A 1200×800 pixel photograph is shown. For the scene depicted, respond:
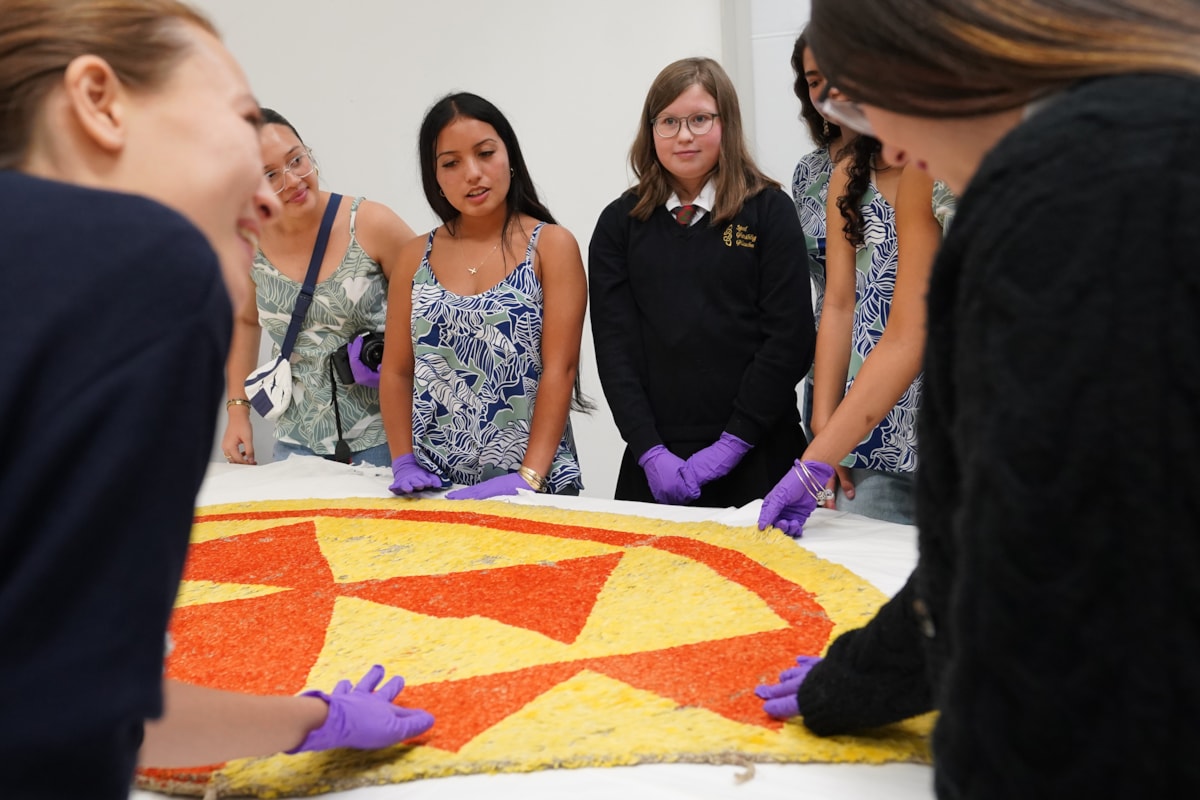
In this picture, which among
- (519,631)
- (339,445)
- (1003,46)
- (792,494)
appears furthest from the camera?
(339,445)

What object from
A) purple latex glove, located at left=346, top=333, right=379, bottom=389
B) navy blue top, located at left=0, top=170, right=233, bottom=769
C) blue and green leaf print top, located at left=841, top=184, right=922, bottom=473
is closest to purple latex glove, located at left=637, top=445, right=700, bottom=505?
blue and green leaf print top, located at left=841, top=184, right=922, bottom=473

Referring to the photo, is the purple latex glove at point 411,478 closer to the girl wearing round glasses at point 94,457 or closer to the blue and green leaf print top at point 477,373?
the blue and green leaf print top at point 477,373

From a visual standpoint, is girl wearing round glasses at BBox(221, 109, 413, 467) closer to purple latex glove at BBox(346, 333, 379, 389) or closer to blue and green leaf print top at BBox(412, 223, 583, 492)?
purple latex glove at BBox(346, 333, 379, 389)

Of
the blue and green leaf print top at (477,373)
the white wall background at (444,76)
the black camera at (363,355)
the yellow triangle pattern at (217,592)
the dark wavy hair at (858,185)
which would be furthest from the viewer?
the white wall background at (444,76)

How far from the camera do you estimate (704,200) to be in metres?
2.32

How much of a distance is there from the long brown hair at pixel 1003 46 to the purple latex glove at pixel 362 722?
79 cm

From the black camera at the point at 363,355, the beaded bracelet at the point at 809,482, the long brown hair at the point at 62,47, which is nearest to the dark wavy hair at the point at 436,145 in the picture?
the black camera at the point at 363,355

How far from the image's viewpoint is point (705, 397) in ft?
7.49

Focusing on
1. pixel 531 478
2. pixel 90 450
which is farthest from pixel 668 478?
pixel 90 450

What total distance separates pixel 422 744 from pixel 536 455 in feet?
3.91

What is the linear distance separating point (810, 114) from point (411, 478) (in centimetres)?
117

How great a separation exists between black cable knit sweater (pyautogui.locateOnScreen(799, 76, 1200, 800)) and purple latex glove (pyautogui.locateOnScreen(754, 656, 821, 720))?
575 mm

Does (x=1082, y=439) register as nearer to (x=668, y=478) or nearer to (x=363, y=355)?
(x=668, y=478)

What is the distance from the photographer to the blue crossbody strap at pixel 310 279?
2510 millimetres
